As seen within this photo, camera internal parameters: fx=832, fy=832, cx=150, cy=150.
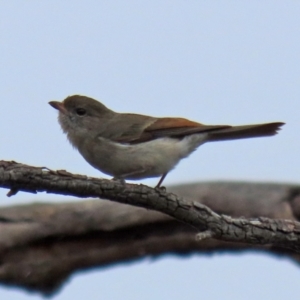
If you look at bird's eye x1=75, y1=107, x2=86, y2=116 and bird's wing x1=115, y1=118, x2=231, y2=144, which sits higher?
bird's eye x1=75, y1=107, x2=86, y2=116

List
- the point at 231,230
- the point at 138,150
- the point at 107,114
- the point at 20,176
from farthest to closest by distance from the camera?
the point at 107,114 < the point at 138,150 < the point at 231,230 < the point at 20,176

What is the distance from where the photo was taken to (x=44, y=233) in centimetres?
1002

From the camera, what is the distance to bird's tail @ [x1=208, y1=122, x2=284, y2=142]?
6.86m

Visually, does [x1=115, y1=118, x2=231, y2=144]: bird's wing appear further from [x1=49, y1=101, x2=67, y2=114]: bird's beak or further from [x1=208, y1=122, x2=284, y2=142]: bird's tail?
[x1=49, y1=101, x2=67, y2=114]: bird's beak

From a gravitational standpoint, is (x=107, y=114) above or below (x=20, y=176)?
above

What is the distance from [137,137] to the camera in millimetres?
7305

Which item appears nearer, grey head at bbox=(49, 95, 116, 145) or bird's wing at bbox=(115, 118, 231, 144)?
bird's wing at bbox=(115, 118, 231, 144)

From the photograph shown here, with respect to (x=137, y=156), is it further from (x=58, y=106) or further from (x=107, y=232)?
(x=107, y=232)

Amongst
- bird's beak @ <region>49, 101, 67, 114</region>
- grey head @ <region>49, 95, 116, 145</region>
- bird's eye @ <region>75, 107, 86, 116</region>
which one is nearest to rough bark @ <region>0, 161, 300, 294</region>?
grey head @ <region>49, 95, 116, 145</region>

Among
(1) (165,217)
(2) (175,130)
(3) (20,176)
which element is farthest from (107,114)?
(3) (20,176)

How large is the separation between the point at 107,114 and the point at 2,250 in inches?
119

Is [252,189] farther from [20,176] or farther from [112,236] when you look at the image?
[20,176]

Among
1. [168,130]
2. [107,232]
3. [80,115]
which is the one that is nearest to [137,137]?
[168,130]

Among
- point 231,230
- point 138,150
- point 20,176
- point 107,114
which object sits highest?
point 107,114
